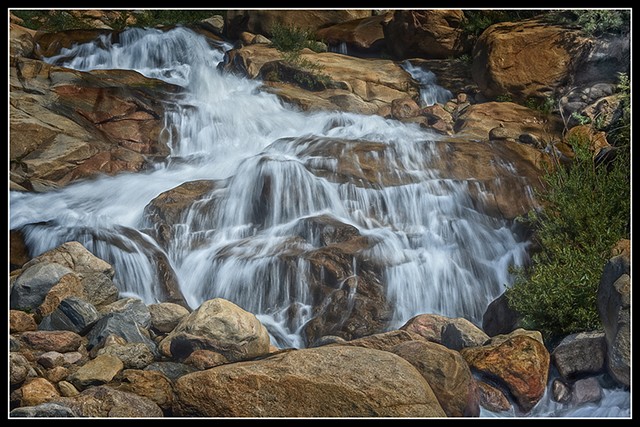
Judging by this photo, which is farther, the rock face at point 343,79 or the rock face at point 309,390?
the rock face at point 343,79

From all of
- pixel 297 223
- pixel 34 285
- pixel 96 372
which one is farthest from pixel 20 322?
pixel 297 223

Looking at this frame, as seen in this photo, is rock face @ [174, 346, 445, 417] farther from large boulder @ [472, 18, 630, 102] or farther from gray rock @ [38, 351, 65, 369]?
large boulder @ [472, 18, 630, 102]

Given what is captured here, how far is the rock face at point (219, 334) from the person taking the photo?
5.89 metres

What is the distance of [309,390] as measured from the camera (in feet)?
16.6

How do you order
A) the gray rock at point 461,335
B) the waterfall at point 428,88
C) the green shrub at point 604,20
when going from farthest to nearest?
the waterfall at point 428,88
the green shrub at point 604,20
the gray rock at point 461,335

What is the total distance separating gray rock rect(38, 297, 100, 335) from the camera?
6125mm

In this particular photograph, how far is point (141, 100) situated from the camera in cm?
966

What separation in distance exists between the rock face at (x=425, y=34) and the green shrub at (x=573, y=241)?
2958mm

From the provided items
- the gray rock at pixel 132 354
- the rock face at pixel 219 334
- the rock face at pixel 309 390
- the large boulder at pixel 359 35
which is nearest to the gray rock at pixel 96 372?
the gray rock at pixel 132 354

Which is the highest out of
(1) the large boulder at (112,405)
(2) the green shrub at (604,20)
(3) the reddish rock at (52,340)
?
(2) the green shrub at (604,20)

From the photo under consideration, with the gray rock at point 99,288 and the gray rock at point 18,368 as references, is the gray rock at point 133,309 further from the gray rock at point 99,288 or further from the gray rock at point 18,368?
the gray rock at point 18,368

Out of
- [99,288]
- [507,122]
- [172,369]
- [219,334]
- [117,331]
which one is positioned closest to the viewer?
[172,369]

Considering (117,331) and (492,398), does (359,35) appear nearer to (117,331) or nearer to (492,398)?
(117,331)

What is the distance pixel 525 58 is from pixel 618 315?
4950 mm
